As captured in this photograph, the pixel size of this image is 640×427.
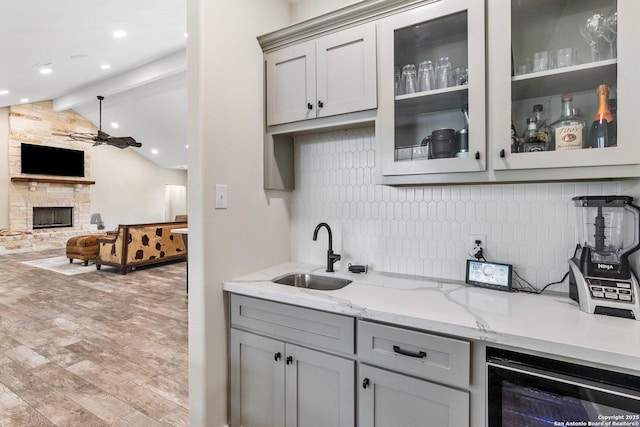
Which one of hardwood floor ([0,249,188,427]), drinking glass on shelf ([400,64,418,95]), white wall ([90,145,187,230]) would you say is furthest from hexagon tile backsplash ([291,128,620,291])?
white wall ([90,145,187,230])

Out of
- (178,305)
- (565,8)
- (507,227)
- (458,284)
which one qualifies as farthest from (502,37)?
(178,305)

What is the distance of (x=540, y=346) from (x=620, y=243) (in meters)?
0.68

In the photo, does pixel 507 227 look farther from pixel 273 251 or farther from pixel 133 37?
pixel 133 37

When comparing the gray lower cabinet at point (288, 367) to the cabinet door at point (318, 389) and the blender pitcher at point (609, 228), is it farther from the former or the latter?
the blender pitcher at point (609, 228)

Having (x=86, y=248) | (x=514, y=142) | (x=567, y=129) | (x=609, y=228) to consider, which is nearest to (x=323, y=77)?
(x=514, y=142)

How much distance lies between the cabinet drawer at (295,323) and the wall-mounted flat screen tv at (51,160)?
10.5 metres

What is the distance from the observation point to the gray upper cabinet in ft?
5.60

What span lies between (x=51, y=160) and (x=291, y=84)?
34.8ft

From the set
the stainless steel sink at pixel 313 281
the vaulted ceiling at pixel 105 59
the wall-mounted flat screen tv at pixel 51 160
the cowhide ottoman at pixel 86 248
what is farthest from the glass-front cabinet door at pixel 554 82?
the wall-mounted flat screen tv at pixel 51 160

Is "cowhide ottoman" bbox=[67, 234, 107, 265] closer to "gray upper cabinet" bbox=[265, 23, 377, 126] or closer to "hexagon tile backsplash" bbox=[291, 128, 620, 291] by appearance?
"hexagon tile backsplash" bbox=[291, 128, 620, 291]

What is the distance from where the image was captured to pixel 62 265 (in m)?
6.80

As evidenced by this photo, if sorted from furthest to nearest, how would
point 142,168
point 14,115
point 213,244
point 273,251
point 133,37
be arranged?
point 142,168, point 14,115, point 133,37, point 273,251, point 213,244

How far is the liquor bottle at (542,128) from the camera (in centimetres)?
137

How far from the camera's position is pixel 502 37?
4.56ft
